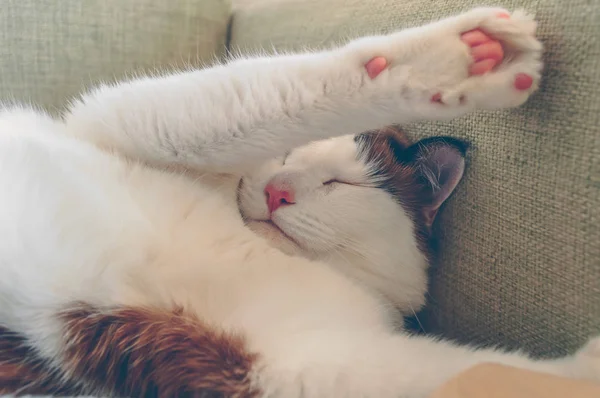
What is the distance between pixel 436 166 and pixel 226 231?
39 cm

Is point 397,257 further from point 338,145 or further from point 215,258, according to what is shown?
point 215,258

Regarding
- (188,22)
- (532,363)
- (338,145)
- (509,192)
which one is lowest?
(532,363)

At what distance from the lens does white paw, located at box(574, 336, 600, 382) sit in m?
0.63

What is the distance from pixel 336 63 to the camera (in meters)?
0.75

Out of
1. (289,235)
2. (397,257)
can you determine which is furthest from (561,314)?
(289,235)

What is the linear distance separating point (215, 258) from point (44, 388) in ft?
0.96

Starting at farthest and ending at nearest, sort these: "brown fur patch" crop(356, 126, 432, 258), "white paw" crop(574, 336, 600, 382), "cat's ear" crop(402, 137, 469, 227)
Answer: "brown fur patch" crop(356, 126, 432, 258) → "cat's ear" crop(402, 137, 469, 227) → "white paw" crop(574, 336, 600, 382)

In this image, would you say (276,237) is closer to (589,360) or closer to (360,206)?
(360,206)

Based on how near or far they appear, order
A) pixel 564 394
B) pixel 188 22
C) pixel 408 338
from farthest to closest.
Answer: pixel 188 22 < pixel 408 338 < pixel 564 394

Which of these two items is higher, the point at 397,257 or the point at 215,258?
the point at 215,258

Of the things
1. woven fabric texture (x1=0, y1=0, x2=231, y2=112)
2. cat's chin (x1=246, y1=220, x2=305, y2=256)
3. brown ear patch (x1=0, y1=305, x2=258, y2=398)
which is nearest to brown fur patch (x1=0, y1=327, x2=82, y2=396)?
brown ear patch (x1=0, y1=305, x2=258, y2=398)

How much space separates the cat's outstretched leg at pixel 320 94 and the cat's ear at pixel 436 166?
0.54 ft

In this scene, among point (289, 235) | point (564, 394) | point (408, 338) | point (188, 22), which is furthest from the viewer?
point (188, 22)

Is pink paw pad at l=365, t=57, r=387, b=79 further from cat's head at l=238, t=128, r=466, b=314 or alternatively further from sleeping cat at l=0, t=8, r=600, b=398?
cat's head at l=238, t=128, r=466, b=314
